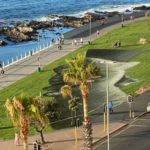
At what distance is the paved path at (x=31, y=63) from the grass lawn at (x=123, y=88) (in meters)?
1.81

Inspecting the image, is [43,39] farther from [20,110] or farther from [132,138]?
[20,110]

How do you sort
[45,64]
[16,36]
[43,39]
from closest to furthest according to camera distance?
1. [45,64]
2. [43,39]
3. [16,36]

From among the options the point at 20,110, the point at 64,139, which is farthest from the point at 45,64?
the point at 20,110

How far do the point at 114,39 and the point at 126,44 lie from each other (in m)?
6.07

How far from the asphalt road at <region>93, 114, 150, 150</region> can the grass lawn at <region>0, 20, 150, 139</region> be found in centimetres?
680

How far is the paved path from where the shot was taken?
72.0m

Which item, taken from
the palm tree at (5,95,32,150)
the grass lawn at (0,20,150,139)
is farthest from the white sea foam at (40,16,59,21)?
the palm tree at (5,95,32,150)

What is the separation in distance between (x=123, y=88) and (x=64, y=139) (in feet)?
60.9

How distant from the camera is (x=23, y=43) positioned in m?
116

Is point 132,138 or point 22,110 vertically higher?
point 22,110

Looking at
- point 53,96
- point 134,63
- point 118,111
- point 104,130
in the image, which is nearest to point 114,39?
point 134,63

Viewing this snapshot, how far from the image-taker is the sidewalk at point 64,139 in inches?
1711

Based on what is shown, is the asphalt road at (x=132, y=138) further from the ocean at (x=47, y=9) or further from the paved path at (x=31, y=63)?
the ocean at (x=47, y=9)

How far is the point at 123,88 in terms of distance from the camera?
62.0 metres
